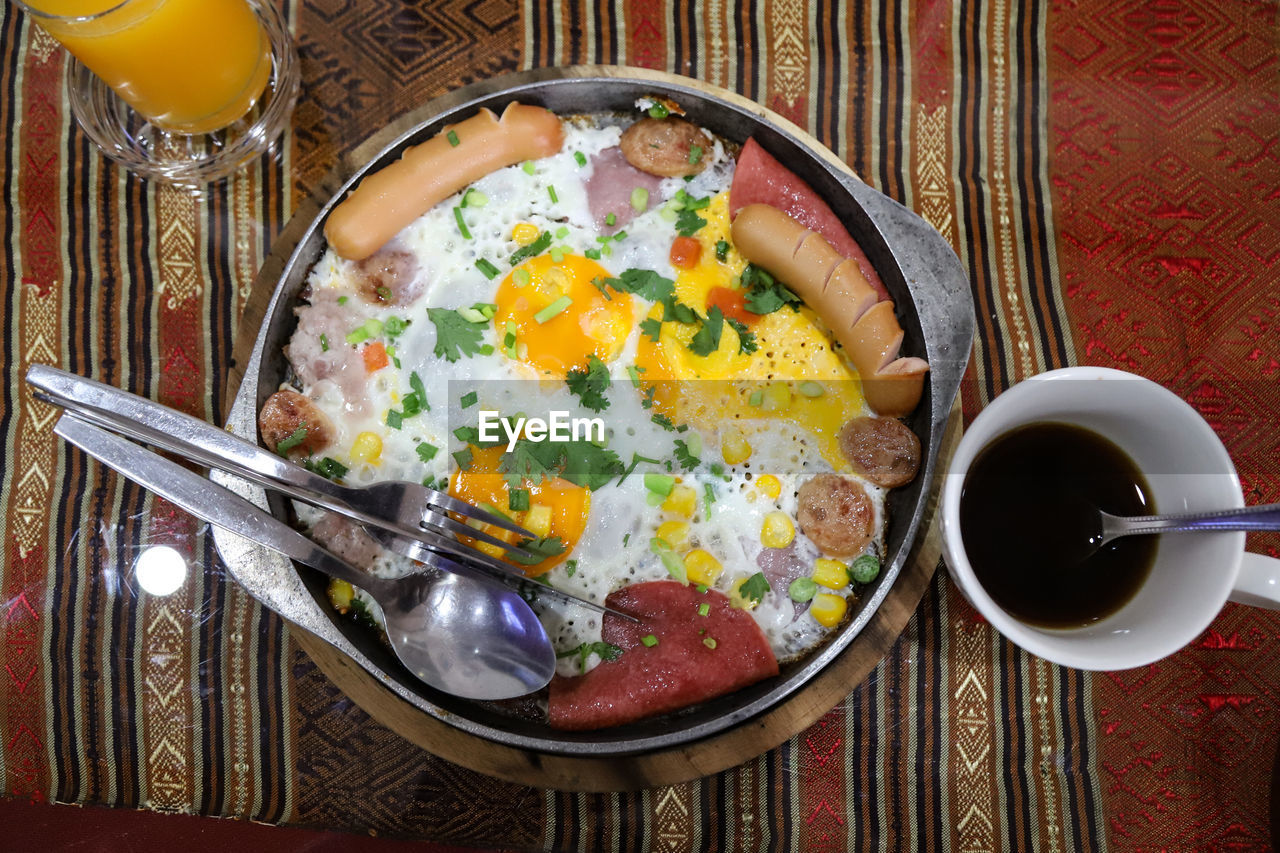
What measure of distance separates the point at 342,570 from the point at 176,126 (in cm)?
177

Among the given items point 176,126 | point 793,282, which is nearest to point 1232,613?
point 793,282

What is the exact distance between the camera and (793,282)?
273 centimetres

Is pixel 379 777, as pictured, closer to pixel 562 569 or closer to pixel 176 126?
pixel 562 569

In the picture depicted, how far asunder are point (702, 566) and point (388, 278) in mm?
1426

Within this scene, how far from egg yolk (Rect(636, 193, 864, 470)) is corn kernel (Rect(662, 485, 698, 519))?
→ 22 centimetres

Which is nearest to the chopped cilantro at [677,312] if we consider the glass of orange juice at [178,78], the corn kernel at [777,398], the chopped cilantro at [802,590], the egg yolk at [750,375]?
the egg yolk at [750,375]

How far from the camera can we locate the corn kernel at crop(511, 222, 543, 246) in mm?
2859

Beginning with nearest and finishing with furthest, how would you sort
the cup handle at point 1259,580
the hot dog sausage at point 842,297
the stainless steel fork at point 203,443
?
the cup handle at point 1259,580 < the stainless steel fork at point 203,443 < the hot dog sausage at point 842,297

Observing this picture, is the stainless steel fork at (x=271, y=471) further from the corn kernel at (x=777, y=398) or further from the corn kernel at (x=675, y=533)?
the corn kernel at (x=777, y=398)

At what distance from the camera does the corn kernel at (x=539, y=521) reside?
2.73 metres

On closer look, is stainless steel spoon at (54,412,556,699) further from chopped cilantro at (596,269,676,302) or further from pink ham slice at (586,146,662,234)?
pink ham slice at (586,146,662,234)

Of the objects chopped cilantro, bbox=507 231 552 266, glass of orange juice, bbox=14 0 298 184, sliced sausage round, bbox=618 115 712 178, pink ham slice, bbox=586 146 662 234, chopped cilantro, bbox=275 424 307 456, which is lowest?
chopped cilantro, bbox=275 424 307 456

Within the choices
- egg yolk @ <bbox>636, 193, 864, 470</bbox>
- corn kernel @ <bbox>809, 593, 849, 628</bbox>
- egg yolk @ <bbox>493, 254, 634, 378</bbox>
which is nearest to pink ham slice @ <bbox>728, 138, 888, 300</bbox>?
egg yolk @ <bbox>636, 193, 864, 470</bbox>

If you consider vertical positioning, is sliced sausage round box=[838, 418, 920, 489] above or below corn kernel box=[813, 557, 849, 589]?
above
